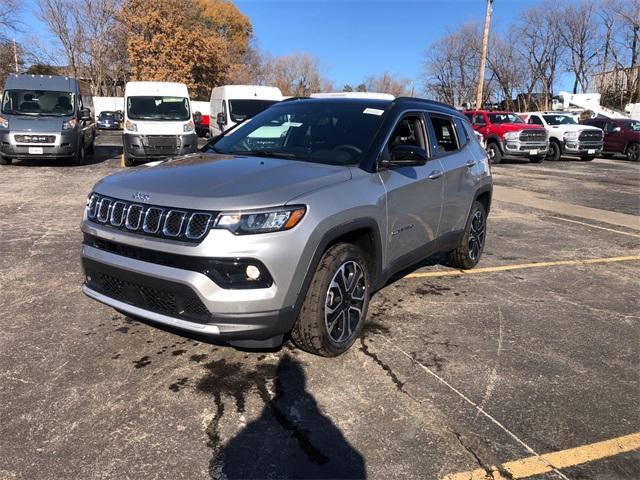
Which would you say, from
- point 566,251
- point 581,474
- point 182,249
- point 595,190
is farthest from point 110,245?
point 595,190

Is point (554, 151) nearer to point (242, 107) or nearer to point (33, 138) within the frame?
point (242, 107)

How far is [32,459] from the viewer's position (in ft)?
8.51

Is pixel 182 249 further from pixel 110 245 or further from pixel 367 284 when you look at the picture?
pixel 367 284

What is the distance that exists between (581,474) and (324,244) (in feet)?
5.95

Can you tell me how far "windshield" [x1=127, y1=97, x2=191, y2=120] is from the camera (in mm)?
15359

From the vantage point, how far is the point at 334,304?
356 centimetres

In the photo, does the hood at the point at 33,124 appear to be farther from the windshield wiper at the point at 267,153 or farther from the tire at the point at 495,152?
the tire at the point at 495,152

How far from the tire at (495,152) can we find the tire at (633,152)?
7.17m

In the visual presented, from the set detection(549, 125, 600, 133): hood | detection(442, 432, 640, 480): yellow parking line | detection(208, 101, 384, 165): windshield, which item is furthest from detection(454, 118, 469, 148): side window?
detection(549, 125, 600, 133): hood

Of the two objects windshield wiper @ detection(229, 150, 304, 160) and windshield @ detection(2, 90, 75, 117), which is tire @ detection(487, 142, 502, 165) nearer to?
windshield @ detection(2, 90, 75, 117)

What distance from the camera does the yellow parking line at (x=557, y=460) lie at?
2576mm

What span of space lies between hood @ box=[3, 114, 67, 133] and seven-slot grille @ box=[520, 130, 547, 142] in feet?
51.3

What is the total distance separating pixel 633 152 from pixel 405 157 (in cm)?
A: 2365

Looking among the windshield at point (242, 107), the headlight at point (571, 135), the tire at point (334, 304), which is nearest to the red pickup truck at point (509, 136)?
the headlight at point (571, 135)
